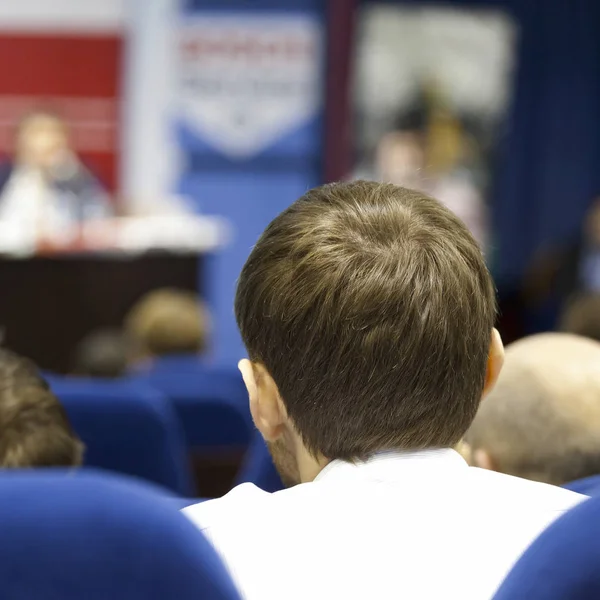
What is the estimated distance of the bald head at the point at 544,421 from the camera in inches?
53.9

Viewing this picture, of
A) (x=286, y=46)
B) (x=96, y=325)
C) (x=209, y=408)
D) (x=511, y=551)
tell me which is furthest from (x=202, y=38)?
(x=511, y=551)

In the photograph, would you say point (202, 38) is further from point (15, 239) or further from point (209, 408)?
point (209, 408)

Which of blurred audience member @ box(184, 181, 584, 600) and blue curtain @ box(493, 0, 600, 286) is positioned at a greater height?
blurred audience member @ box(184, 181, 584, 600)

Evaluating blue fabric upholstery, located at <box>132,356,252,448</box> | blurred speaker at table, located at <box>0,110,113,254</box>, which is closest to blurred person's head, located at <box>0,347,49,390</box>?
blue fabric upholstery, located at <box>132,356,252,448</box>

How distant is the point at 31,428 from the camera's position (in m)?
1.28

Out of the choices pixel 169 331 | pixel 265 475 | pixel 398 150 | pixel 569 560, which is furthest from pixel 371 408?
pixel 398 150

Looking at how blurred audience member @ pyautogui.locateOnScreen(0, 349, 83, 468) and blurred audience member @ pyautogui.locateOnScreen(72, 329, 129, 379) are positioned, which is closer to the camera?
blurred audience member @ pyautogui.locateOnScreen(0, 349, 83, 468)

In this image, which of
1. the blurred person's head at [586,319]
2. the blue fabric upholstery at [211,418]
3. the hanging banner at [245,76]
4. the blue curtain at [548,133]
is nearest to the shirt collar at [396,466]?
the blue fabric upholstery at [211,418]

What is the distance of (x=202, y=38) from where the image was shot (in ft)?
27.3

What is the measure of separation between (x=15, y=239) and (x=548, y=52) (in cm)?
506

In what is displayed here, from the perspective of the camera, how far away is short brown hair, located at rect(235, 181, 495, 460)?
35.4 inches

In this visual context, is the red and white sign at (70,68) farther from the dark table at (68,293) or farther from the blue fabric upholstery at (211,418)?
the blue fabric upholstery at (211,418)

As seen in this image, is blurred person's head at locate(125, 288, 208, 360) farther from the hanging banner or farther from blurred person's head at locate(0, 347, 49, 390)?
the hanging banner

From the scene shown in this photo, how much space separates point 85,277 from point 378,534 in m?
5.08
